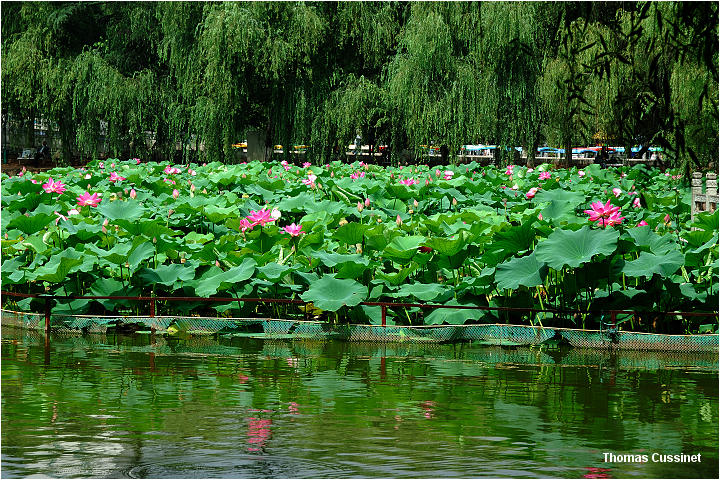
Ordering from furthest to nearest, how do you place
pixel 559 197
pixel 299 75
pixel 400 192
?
1. pixel 299 75
2. pixel 400 192
3. pixel 559 197

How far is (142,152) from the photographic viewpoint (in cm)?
2525

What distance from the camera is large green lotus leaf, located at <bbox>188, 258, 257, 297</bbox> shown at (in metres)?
6.73

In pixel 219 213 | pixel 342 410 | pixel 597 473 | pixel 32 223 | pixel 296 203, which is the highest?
pixel 296 203

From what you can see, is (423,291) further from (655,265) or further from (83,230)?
(83,230)

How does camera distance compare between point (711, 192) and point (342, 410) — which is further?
point (711, 192)

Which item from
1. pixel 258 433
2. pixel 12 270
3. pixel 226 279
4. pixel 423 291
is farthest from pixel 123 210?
pixel 258 433

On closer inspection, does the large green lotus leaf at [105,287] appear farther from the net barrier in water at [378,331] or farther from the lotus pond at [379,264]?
the net barrier in water at [378,331]

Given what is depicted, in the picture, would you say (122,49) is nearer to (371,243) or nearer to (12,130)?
(12,130)

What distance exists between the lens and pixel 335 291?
21.2 feet

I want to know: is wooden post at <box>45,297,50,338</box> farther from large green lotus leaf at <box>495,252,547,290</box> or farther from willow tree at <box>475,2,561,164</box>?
willow tree at <box>475,2,561,164</box>

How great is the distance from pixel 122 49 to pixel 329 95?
6.59 meters

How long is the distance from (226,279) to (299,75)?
630 inches

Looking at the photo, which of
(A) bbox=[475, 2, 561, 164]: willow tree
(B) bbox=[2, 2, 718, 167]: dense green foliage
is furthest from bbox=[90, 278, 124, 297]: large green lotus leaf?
(A) bbox=[475, 2, 561, 164]: willow tree

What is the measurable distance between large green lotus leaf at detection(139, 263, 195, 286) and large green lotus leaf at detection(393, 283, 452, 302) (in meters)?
1.46
